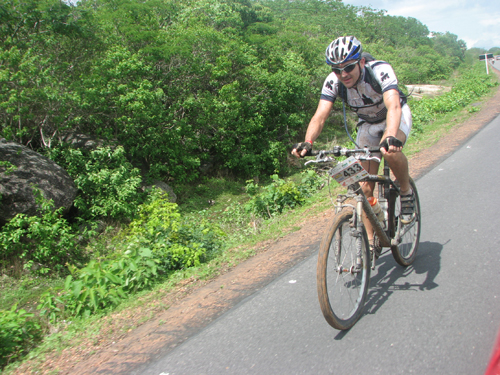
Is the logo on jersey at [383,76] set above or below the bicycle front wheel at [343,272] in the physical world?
above

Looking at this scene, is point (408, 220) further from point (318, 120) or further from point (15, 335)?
point (15, 335)

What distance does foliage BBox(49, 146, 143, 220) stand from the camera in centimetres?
1558

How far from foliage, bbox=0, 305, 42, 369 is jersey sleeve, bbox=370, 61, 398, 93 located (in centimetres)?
415

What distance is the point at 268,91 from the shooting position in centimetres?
2622

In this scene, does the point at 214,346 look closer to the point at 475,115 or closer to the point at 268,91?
the point at 475,115

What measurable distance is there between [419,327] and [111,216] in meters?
14.7

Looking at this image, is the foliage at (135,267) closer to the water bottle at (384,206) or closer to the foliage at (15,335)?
the foliage at (15,335)

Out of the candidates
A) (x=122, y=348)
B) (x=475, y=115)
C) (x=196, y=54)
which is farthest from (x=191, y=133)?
(x=122, y=348)

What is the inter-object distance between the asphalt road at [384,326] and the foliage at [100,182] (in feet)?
40.9

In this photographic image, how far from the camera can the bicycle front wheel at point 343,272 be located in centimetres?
304

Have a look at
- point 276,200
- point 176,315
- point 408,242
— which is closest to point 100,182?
point 276,200

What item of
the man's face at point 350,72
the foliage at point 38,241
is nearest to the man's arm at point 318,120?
the man's face at point 350,72

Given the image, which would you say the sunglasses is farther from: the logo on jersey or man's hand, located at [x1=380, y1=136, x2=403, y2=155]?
man's hand, located at [x1=380, y1=136, x2=403, y2=155]

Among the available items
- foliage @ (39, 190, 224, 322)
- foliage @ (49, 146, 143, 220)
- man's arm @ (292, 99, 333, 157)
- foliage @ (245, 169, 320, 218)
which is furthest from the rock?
man's arm @ (292, 99, 333, 157)
